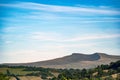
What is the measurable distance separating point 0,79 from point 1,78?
3253mm

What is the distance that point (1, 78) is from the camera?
151250 millimetres

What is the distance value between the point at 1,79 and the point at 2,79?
3.43ft

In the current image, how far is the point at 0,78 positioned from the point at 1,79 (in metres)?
1.34

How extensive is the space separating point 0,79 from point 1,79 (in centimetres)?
116

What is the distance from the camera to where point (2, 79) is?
5910 inches

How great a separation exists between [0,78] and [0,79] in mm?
2294

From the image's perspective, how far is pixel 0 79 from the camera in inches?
5827

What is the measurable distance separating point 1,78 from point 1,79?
2168 mm
